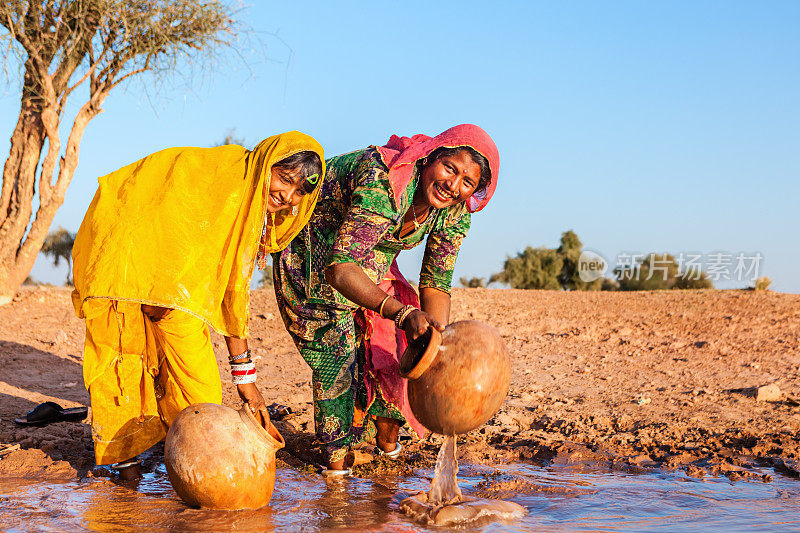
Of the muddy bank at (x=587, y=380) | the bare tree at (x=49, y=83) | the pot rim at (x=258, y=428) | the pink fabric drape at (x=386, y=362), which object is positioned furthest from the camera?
the bare tree at (x=49, y=83)

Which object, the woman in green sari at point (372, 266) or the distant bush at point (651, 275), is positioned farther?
the distant bush at point (651, 275)

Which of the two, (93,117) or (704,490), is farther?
(93,117)

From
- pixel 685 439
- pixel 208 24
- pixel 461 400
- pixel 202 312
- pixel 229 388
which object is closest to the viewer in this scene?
pixel 461 400

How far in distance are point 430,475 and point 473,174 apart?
5.70ft

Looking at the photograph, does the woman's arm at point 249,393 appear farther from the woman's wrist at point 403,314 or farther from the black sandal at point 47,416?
the black sandal at point 47,416

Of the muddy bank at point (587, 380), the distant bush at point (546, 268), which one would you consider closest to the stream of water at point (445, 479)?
the muddy bank at point (587, 380)

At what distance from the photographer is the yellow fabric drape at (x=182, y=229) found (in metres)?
3.33

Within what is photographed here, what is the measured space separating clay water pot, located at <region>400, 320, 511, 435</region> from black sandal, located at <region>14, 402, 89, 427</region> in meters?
2.93

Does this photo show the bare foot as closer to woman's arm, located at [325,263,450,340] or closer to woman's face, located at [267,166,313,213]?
woman's arm, located at [325,263,450,340]

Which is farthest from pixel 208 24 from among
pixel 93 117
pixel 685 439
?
pixel 685 439

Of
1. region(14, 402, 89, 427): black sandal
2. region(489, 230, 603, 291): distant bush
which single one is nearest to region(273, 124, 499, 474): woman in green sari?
region(14, 402, 89, 427): black sandal

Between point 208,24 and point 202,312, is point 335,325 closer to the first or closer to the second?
point 202,312

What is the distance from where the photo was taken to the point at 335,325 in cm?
403

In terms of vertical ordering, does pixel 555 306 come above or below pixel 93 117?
below
